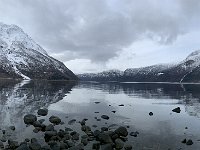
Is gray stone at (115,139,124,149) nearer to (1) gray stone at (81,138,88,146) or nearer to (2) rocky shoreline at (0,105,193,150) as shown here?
(2) rocky shoreline at (0,105,193,150)

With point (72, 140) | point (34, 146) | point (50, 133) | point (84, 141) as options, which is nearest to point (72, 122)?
point (50, 133)

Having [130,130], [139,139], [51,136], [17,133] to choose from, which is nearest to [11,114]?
[17,133]

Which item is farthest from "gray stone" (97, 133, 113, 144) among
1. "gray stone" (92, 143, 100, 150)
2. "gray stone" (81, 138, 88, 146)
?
"gray stone" (92, 143, 100, 150)

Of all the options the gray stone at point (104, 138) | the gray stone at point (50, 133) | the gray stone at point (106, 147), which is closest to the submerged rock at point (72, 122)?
the gray stone at point (50, 133)

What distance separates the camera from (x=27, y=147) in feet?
107

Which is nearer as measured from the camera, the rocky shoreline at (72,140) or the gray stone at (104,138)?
the rocky shoreline at (72,140)

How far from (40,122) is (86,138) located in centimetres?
1161

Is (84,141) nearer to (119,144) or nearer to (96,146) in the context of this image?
(96,146)

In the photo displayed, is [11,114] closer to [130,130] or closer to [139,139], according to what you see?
[130,130]

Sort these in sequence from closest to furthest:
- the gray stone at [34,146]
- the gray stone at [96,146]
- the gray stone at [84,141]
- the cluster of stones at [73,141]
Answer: the gray stone at [34,146]
the cluster of stones at [73,141]
the gray stone at [96,146]
the gray stone at [84,141]

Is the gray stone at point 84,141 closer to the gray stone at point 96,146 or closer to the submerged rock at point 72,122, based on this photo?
the gray stone at point 96,146

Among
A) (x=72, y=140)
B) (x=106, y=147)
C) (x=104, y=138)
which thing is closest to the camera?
(x=106, y=147)

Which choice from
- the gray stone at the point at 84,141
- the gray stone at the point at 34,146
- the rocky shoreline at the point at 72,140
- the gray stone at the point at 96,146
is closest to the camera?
the gray stone at the point at 34,146

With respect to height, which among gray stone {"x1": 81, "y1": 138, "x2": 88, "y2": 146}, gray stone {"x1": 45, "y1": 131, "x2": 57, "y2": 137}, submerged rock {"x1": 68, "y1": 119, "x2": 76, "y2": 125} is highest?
submerged rock {"x1": 68, "y1": 119, "x2": 76, "y2": 125}
